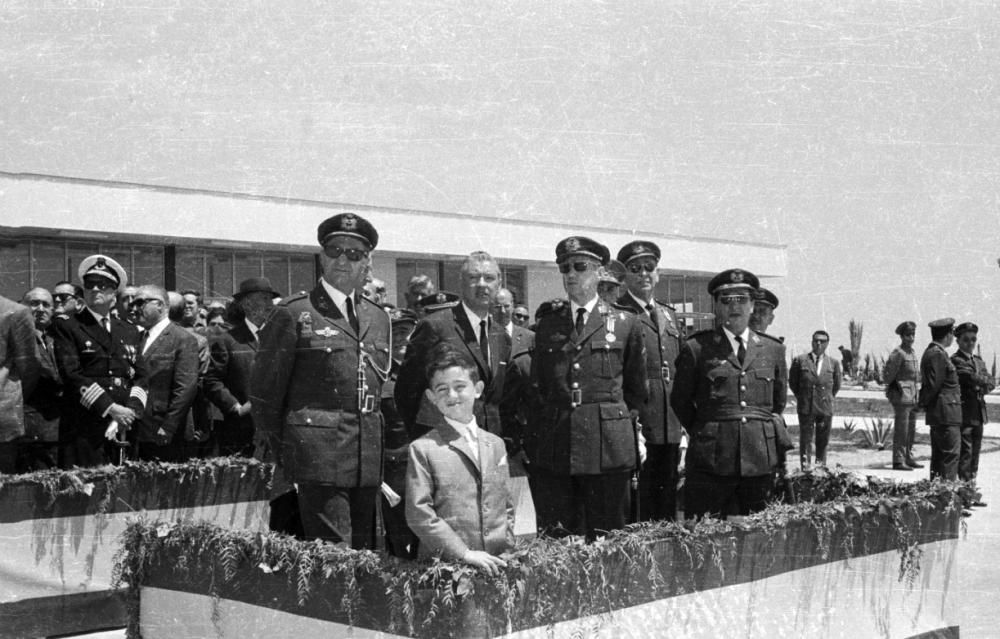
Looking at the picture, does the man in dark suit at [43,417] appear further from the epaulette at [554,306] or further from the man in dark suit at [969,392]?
the man in dark suit at [969,392]

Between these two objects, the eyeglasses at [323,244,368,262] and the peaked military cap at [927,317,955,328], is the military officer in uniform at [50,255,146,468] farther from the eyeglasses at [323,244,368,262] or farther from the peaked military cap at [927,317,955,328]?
the peaked military cap at [927,317,955,328]

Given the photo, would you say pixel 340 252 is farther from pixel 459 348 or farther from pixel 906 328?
pixel 906 328

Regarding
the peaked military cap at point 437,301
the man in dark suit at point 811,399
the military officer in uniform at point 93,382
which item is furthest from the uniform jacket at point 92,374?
the man in dark suit at point 811,399

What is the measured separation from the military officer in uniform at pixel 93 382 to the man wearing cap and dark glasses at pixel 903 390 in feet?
31.2

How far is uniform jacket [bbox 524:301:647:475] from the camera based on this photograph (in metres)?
5.32

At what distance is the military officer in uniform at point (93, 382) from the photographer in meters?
6.91

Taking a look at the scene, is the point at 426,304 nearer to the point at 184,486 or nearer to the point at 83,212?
the point at 184,486

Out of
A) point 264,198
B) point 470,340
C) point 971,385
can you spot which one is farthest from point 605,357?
point 264,198

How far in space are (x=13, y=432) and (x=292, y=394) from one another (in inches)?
90.0

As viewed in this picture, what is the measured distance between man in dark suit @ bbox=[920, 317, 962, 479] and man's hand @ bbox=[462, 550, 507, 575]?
7.68m

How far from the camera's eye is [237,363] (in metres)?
7.62

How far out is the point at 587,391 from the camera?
5430 millimetres

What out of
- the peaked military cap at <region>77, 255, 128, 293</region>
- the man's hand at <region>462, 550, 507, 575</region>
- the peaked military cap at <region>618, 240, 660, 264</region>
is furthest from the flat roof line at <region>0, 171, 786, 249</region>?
the man's hand at <region>462, 550, 507, 575</region>

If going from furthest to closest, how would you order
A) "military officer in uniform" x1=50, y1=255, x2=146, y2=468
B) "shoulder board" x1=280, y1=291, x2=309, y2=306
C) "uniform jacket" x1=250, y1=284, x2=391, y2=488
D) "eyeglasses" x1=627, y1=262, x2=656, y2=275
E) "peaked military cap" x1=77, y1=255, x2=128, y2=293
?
"peaked military cap" x1=77, y1=255, x2=128, y2=293, "military officer in uniform" x1=50, y1=255, x2=146, y2=468, "eyeglasses" x1=627, y1=262, x2=656, y2=275, "shoulder board" x1=280, y1=291, x2=309, y2=306, "uniform jacket" x1=250, y1=284, x2=391, y2=488
